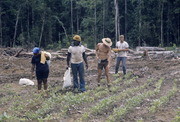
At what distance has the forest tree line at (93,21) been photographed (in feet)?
131

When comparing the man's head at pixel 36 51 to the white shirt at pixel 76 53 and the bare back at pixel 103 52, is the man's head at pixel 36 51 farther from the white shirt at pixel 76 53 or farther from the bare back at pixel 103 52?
the bare back at pixel 103 52

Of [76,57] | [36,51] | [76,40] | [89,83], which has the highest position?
[76,40]

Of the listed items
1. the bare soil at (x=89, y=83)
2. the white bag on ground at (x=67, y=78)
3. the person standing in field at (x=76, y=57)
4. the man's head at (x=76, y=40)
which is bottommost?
the bare soil at (x=89, y=83)

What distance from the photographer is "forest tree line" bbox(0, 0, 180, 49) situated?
39969 millimetres

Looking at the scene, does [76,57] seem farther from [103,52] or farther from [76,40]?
[103,52]

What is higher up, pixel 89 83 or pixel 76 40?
pixel 76 40

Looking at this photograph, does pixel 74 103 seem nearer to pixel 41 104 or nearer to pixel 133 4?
pixel 41 104

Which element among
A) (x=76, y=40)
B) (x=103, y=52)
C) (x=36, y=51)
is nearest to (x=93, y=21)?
(x=103, y=52)

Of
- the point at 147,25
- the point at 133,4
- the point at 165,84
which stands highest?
the point at 133,4

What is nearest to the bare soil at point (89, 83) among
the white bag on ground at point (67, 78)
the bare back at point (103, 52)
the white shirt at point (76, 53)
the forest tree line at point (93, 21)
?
the white bag on ground at point (67, 78)

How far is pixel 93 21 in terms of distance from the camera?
139ft

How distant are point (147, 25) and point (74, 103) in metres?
30.9

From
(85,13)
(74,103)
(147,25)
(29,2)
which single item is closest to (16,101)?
(74,103)

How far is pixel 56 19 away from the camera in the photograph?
46531 mm
